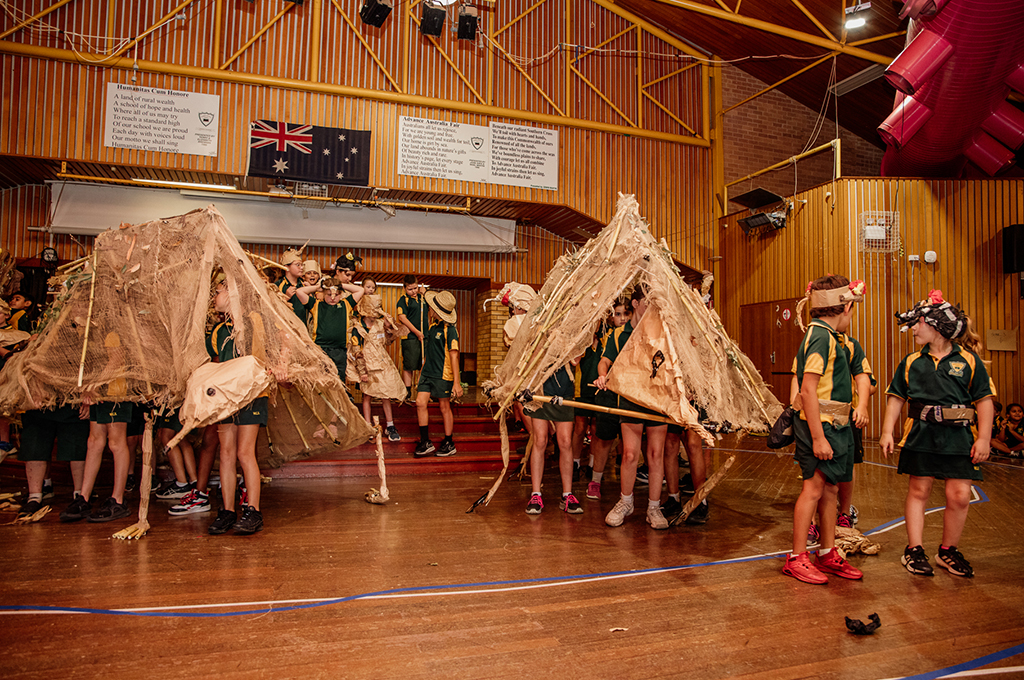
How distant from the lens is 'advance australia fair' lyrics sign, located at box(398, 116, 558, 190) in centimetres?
1012

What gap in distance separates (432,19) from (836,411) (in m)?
9.21

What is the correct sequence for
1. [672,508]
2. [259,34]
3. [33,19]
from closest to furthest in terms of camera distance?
[672,508], [33,19], [259,34]

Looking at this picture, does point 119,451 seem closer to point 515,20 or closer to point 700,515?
point 700,515

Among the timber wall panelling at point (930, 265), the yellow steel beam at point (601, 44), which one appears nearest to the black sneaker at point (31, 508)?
the timber wall panelling at point (930, 265)

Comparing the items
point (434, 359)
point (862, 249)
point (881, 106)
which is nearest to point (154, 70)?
point (434, 359)

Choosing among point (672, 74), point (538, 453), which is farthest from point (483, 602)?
point (672, 74)

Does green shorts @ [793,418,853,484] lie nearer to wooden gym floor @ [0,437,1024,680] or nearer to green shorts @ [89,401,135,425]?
wooden gym floor @ [0,437,1024,680]

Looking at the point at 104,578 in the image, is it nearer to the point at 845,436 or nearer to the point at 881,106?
the point at 845,436

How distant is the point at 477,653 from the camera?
A: 2348 millimetres

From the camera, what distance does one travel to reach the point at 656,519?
13.9ft

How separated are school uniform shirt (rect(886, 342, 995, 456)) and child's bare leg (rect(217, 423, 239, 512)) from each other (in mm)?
4068

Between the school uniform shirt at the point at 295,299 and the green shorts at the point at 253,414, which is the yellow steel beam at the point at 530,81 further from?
the green shorts at the point at 253,414

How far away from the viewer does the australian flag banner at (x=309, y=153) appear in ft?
30.6

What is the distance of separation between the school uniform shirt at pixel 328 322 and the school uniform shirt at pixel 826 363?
413cm
